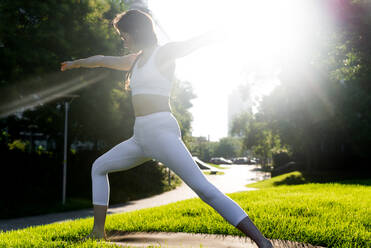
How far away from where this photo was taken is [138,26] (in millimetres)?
3102

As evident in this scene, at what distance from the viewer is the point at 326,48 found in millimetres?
7340

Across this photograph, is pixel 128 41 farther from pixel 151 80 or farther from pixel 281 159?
pixel 281 159

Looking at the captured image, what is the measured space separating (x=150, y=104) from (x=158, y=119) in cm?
16

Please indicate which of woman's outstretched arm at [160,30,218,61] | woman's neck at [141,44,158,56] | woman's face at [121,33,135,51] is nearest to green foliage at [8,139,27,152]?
woman's face at [121,33,135,51]

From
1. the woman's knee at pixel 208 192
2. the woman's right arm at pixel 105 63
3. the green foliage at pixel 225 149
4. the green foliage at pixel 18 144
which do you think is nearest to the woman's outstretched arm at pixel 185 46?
the woman's right arm at pixel 105 63

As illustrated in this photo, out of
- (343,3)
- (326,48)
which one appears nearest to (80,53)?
(326,48)

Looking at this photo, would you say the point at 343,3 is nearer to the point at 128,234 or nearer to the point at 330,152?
the point at 128,234

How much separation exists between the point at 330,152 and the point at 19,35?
95.8 ft

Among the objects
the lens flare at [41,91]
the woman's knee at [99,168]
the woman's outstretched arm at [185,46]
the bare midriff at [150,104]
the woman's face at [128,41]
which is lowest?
the woman's knee at [99,168]

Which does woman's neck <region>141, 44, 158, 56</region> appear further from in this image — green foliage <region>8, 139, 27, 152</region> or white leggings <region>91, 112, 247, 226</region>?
green foliage <region>8, 139, 27, 152</region>

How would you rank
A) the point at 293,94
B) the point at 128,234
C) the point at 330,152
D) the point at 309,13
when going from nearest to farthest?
the point at 128,234, the point at 309,13, the point at 293,94, the point at 330,152

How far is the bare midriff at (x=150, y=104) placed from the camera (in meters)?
3.04

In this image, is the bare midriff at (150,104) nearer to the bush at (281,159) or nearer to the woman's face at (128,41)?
the woman's face at (128,41)

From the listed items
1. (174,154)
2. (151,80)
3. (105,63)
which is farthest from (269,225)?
(105,63)
